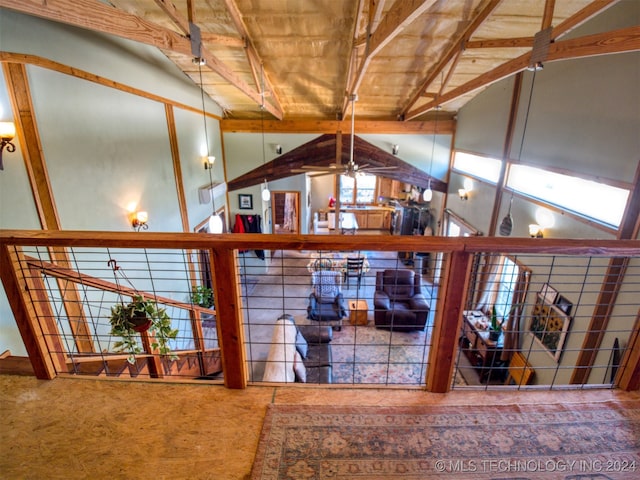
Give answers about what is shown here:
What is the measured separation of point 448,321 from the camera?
1414mm

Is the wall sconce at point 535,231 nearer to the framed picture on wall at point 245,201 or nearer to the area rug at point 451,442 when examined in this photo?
the area rug at point 451,442

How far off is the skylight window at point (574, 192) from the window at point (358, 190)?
284 inches

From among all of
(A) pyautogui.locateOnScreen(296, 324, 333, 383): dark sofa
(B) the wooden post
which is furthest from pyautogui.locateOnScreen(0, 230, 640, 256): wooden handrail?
(A) pyautogui.locateOnScreen(296, 324, 333, 383): dark sofa

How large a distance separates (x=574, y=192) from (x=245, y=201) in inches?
268

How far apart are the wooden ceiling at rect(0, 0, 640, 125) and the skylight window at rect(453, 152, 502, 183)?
1.26 meters

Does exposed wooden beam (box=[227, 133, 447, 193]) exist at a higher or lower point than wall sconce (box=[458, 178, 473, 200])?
higher

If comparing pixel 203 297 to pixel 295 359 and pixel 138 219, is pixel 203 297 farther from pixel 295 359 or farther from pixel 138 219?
pixel 295 359

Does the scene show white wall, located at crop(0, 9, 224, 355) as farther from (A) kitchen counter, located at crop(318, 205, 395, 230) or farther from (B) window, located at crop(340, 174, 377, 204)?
(B) window, located at crop(340, 174, 377, 204)

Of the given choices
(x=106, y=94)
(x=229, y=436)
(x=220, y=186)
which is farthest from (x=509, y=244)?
(x=220, y=186)

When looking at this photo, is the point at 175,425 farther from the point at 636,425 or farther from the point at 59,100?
the point at 59,100

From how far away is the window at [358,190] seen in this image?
39.8 feet

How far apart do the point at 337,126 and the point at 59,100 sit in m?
5.70

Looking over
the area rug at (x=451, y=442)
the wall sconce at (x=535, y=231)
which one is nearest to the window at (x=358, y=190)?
the wall sconce at (x=535, y=231)

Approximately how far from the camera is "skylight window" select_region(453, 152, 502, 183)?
19.1ft
